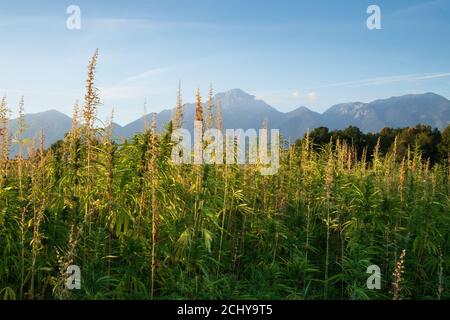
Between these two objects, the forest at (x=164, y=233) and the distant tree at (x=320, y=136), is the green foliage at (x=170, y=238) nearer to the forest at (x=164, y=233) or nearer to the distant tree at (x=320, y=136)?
the forest at (x=164, y=233)

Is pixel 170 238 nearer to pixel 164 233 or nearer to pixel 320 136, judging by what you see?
pixel 164 233

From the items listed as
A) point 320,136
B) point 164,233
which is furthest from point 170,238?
point 320,136

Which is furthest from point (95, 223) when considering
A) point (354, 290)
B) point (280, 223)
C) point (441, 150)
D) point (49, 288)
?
point (441, 150)

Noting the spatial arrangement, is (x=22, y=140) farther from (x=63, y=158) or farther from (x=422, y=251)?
(x=422, y=251)

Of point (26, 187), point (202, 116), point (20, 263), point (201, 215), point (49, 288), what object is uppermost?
point (202, 116)

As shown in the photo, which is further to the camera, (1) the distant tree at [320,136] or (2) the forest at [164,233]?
(1) the distant tree at [320,136]

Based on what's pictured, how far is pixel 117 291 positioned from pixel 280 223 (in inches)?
105

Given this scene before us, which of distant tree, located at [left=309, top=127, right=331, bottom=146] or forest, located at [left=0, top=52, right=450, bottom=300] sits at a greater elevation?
distant tree, located at [left=309, top=127, right=331, bottom=146]

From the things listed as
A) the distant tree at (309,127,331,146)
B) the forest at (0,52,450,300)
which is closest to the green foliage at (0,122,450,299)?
the forest at (0,52,450,300)

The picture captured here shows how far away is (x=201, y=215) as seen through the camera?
5.66 metres

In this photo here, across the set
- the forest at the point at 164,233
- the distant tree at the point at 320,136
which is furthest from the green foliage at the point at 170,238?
the distant tree at the point at 320,136

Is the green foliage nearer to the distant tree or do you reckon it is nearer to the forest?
the forest

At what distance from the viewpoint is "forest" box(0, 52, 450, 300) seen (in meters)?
4.70

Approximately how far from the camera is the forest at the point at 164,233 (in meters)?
4.70
